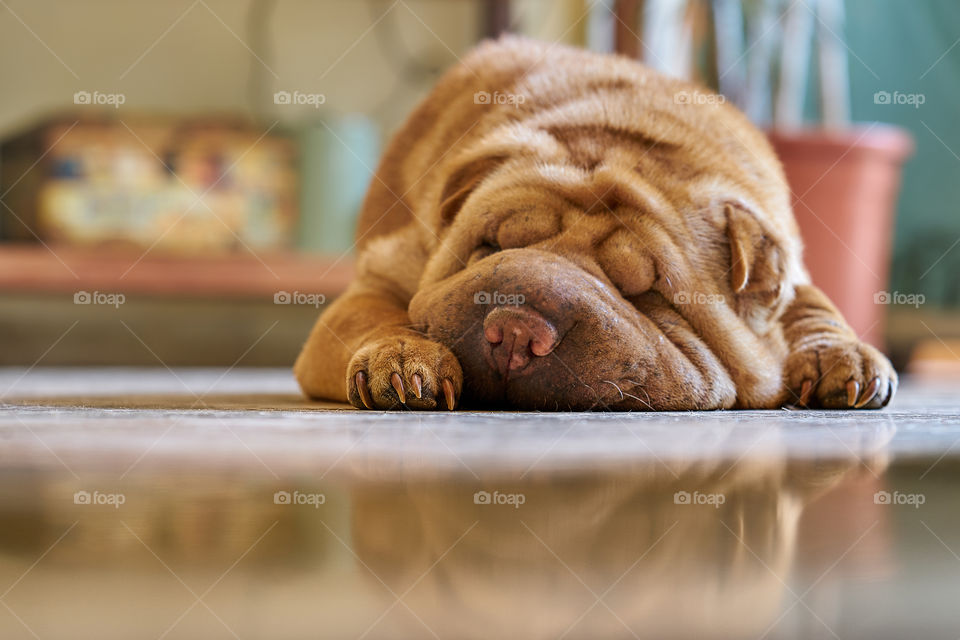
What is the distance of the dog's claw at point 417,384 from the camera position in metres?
1.38

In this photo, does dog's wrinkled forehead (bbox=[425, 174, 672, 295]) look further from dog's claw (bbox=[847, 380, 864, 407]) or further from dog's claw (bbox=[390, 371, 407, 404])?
dog's claw (bbox=[847, 380, 864, 407])

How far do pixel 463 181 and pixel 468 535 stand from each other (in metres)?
1.08

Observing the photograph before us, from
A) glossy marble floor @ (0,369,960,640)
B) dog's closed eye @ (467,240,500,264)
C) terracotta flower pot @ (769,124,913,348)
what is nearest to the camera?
glossy marble floor @ (0,369,960,640)

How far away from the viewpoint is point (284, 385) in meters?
2.32

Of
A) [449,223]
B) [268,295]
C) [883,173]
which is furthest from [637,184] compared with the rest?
[268,295]

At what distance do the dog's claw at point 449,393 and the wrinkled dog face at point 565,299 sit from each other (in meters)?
0.04

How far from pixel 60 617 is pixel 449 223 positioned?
121 cm

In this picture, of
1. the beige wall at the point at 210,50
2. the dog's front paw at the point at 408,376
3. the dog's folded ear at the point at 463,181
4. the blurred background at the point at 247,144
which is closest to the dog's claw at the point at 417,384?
the dog's front paw at the point at 408,376

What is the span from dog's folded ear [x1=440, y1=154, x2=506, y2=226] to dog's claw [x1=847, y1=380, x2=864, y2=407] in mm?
689

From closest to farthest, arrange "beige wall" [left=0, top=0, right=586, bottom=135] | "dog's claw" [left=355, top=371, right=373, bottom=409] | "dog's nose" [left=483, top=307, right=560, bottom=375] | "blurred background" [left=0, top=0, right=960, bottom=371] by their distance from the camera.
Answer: "dog's nose" [left=483, top=307, right=560, bottom=375] < "dog's claw" [left=355, top=371, right=373, bottom=409] < "blurred background" [left=0, top=0, right=960, bottom=371] < "beige wall" [left=0, top=0, right=586, bottom=135]

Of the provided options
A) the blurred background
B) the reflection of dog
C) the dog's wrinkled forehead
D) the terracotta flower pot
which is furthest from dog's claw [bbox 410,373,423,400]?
the blurred background

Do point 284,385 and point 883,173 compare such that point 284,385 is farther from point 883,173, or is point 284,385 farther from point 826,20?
point 826,20

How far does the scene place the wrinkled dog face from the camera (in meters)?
1.35

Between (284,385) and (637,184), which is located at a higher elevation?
(637,184)
